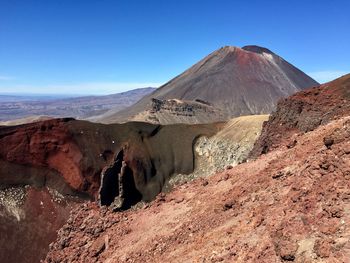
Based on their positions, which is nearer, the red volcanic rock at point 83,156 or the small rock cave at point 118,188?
the small rock cave at point 118,188

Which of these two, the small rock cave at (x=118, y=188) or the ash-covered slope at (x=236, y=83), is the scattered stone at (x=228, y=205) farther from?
the ash-covered slope at (x=236, y=83)

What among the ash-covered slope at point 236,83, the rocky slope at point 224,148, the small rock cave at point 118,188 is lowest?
the small rock cave at point 118,188

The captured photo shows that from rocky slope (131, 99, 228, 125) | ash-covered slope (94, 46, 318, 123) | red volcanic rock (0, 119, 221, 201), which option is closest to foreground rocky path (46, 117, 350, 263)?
red volcanic rock (0, 119, 221, 201)

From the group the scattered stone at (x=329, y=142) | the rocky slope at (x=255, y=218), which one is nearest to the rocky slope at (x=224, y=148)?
the rocky slope at (x=255, y=218)

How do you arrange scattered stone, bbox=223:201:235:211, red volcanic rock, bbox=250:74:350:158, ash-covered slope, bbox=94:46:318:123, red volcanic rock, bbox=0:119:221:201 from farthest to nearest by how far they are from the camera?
1. ash-covered slope, bbox=94:46:318:123
2. red volcanic rock, bbox=0:119:221:201
3. red volcanic rock, bbox=250:74:350:158
4. scattered stone, bbox=223:201:235:211

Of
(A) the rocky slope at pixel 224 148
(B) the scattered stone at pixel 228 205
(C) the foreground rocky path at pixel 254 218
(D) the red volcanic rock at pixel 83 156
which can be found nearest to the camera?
(C) the foreground rocky path at pixel 254 218

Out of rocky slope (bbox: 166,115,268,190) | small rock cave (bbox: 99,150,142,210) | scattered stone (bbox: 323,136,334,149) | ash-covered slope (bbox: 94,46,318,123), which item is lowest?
small rock cave (bbox: 99,150,142,210)

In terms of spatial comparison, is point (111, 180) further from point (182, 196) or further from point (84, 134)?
point (182, 196)

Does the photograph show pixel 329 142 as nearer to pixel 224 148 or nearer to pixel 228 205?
pixel 228 205

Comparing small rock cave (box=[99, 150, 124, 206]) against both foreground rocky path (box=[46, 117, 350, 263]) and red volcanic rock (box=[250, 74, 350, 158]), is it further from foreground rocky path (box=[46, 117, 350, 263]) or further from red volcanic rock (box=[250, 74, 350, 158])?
red volcanic rock (box=[250, 74, 350, 158])
